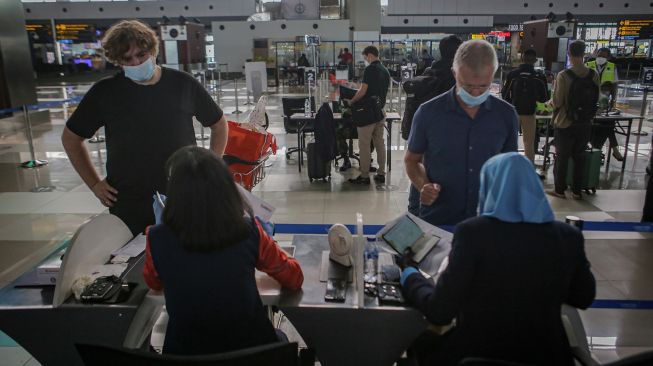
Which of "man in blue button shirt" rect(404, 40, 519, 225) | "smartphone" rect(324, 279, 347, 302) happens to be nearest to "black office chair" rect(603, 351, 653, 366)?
"smartphone" rect(324, 279, 347, 302)

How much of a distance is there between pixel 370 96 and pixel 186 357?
5497 mm

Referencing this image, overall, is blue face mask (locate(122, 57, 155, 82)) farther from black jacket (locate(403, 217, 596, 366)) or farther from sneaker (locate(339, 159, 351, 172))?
sneaker (locate(339, 159, 351, 172))

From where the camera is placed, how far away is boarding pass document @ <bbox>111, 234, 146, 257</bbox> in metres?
2.33

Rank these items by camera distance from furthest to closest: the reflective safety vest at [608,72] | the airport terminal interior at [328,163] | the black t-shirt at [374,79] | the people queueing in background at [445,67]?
the reflective safety vest at [608,72] < the black t-shirt at [374,79] < the people queueing in background at [445,67] < the airport terminal interior at [328,163]

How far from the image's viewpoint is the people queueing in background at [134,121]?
247cm

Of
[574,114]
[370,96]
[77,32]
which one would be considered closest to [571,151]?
[574,114]

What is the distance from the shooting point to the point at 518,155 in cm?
154

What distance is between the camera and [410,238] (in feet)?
7.24

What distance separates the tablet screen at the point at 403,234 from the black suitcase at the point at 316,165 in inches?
168

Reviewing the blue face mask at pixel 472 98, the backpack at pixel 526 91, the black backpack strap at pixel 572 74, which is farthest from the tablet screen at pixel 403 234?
the backpack at pixel 526 91

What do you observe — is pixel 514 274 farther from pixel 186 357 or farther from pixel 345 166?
pixel 345 166

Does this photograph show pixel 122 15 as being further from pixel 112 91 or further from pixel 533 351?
pixel 533 351

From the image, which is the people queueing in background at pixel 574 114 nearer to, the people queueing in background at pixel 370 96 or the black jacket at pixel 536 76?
the black jacket at pixel 536 76

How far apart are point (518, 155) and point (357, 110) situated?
4873 mm
